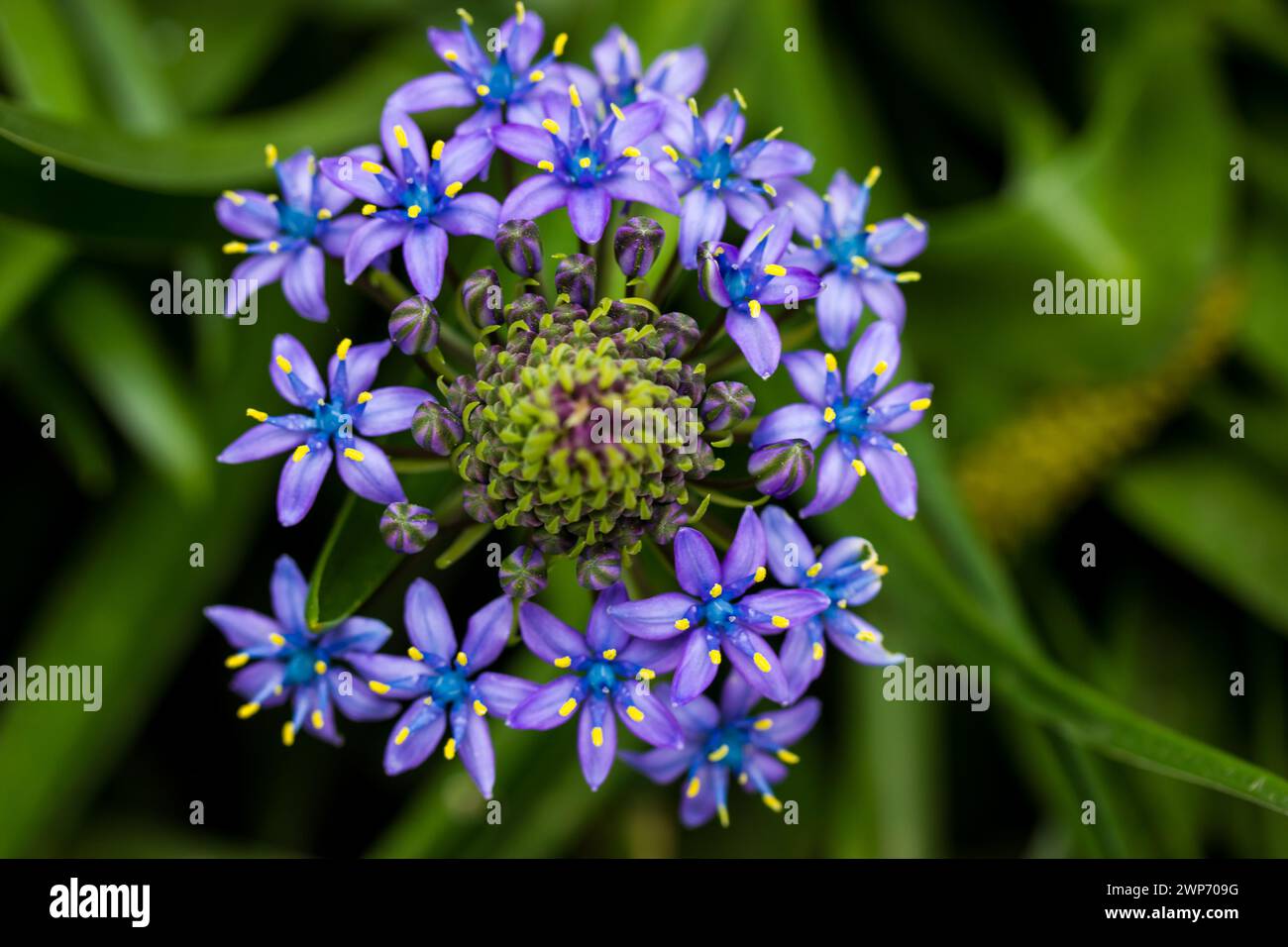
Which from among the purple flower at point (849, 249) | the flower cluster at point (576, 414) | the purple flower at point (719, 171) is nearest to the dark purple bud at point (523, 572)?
the flower cluster at point (576, 414)

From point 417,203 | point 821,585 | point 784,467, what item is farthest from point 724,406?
point 417,203

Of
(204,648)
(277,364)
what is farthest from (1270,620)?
(204,648)

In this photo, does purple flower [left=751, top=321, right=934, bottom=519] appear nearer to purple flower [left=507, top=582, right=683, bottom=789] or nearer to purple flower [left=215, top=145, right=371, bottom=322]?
purple flower [left=507, top=582, right=683, bottom=789]

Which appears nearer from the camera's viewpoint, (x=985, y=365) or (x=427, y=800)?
(x=427, y=800)

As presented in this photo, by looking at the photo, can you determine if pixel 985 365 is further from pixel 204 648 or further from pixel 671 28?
pixel 204 648

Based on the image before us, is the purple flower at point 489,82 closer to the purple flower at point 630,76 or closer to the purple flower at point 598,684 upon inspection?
the purple flower at point 630,76
